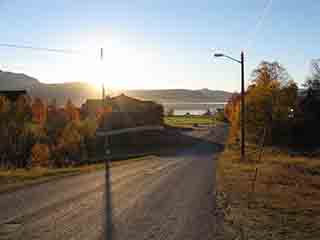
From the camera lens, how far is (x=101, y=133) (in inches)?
2653

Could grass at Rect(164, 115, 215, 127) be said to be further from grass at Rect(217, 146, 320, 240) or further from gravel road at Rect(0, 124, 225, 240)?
gravel road at Rect(0, 124, 225, 240)

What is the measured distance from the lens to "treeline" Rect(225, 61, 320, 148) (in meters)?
58.0

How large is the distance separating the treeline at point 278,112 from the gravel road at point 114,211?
39.7m

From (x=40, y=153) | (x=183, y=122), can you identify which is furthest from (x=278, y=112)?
(x=183, y=122)

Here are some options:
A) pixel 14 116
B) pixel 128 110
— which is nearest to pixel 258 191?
pixel 14 116

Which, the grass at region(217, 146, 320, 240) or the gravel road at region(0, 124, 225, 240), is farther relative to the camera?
the grass at region(217, 146, 320, 240)

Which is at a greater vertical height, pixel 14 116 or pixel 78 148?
pixel 14 116

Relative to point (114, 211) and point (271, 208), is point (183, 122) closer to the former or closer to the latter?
point (271, 208)

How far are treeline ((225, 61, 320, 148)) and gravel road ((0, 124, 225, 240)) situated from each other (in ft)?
130

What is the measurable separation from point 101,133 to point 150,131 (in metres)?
13.6

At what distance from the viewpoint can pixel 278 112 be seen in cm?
5950

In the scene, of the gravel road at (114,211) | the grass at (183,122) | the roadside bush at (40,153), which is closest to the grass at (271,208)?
the gravel road at (114,211)

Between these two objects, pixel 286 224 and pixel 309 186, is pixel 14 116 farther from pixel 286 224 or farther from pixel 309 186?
pixel 286 224

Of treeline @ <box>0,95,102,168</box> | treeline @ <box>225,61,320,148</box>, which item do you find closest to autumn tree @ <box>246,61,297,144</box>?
treeline @ <box>225,61,320,148</box>
